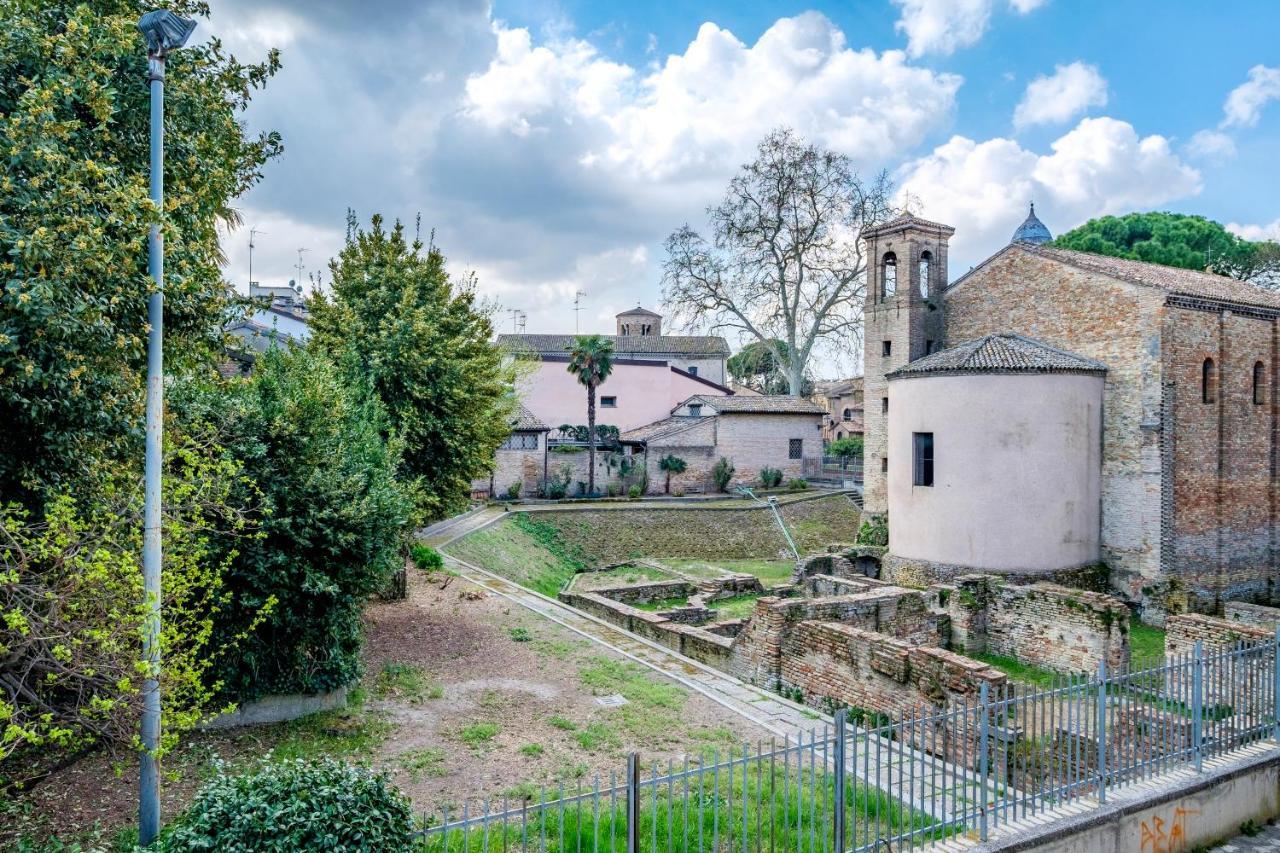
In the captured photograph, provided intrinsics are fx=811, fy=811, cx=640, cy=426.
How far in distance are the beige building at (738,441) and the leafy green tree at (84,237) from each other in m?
33.8

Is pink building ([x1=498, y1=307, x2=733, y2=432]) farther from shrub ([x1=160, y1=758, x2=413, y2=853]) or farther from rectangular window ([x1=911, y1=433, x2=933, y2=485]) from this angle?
shrub ([x1=160, y1=758, x2=413, y2=853])

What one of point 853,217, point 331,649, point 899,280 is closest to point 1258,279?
point 853,217

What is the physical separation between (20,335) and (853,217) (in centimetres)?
3686

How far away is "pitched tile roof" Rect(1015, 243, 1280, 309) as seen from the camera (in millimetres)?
22212

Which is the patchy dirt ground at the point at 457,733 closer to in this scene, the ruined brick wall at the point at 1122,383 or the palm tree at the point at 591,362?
the ruined brick wall at the point at 1122,383

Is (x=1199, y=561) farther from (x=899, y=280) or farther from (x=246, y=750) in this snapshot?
(x=246, y=750)

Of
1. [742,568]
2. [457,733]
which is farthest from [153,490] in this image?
[742,568]

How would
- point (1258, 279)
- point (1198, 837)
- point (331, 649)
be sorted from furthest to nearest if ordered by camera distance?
point (1258, 279), point (331, 649), point (1198, 837)

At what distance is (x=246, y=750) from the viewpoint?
356 inches

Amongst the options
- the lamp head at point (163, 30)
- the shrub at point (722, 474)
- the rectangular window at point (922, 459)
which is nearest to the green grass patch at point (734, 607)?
the rectangular window at point (922, 459)

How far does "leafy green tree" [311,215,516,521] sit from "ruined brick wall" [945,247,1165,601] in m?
16.7

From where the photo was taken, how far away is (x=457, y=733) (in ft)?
32.0

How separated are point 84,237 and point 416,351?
10137 millimetres

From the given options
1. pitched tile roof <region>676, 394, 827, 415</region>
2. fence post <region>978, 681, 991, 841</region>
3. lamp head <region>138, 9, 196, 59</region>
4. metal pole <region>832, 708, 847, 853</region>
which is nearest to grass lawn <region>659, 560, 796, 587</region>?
pitched tile roof <region>676, 394, 827, 415</region>
